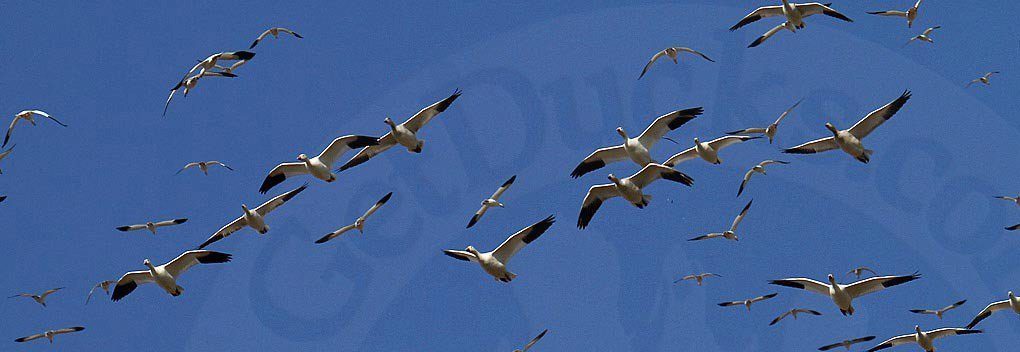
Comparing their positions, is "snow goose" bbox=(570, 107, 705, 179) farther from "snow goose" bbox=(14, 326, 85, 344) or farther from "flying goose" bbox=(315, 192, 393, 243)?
"snow goose" bbox=(14, 326, 85, 344)

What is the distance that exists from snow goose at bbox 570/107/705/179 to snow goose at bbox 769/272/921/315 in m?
3.92

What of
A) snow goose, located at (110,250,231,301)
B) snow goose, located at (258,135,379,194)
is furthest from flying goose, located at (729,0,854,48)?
snow goose, located at (110,250,231,301)

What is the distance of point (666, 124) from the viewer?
2855 cm

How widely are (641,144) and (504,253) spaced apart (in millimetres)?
3786

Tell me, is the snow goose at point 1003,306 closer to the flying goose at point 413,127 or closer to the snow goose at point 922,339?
the snow goose at point 922,339

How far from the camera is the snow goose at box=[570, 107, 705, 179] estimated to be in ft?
92.5

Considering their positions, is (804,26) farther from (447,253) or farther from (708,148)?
(447,253)

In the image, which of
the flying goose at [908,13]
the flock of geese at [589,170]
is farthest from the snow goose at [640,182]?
the flying goose at [908,13]

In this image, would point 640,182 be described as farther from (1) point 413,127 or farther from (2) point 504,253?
(1) point 413,127

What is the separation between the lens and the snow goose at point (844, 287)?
2873 cm

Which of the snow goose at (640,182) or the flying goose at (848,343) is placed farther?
the flying goose at (848,343)

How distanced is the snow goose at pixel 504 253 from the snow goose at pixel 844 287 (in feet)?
16.9

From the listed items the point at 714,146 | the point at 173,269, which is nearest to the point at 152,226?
the point at 173,269

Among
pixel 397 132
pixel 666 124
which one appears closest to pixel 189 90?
pixel 397 132
